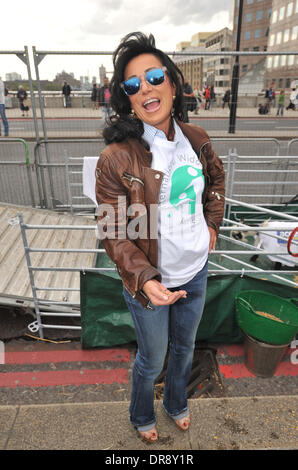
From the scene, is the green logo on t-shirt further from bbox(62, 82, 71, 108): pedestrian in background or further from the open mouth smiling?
bbox(62, 82, 71, 108): pedestrian in background

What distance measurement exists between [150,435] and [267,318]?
1386 mm

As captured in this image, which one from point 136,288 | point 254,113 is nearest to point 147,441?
point 136,288

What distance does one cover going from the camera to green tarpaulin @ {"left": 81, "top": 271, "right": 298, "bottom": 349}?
3.28m

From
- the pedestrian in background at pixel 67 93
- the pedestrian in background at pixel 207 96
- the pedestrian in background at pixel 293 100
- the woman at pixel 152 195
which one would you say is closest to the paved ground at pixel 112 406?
the woman at pixel 152 195

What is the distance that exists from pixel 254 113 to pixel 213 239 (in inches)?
377

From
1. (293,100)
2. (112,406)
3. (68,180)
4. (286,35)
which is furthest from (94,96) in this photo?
(286,35)

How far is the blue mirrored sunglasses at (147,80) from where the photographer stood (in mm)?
1699

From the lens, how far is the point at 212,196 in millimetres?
2225

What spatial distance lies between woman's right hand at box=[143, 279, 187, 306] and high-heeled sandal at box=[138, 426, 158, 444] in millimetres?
1257

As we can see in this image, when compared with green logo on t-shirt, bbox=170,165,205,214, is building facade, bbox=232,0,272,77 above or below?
above

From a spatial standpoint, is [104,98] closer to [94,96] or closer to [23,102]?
[94,96]

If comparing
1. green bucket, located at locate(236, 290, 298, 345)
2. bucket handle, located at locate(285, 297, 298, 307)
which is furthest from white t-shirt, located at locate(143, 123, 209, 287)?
bucket handle, located at locate(285, 297, 298, 307)

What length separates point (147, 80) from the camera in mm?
1709

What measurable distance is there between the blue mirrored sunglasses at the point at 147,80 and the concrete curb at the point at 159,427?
2.27 metres
